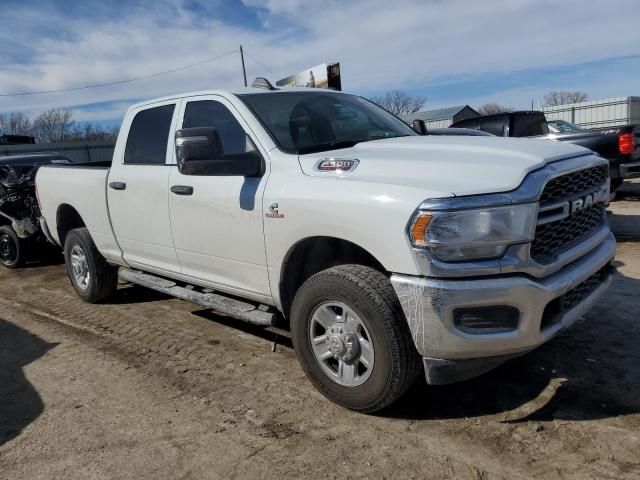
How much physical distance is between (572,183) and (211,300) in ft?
8.43

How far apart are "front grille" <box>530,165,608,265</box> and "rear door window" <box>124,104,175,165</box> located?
2.94 m

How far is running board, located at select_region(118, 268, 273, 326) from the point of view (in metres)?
3.81

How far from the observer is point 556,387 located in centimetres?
345

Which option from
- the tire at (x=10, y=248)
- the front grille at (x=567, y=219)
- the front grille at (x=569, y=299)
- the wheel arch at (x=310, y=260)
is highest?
the front grille at (x=567, y=219)

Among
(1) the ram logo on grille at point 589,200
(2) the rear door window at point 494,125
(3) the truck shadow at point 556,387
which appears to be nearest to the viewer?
(1) the ram logo on grille at point 589,200

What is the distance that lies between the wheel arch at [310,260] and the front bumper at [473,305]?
57cm

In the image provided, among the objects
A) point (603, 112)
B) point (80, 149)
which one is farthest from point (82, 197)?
point (80, 149)

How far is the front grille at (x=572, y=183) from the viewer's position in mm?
2889

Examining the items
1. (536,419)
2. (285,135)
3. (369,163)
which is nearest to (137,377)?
(285,135)

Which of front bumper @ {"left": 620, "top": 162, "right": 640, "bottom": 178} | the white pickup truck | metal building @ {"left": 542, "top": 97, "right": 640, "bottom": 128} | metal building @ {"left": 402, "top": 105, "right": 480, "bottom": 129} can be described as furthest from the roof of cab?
metal building @ {"left": 402, "top": 105, "right": 480, "bottom": 129}

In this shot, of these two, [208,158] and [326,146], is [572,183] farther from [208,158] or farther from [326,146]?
[208,158]

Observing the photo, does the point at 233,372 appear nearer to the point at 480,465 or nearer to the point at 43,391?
the point at 43,391

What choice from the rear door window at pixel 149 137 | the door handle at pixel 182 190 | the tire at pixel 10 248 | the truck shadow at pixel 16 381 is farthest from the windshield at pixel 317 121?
the tire at pixel 10 248

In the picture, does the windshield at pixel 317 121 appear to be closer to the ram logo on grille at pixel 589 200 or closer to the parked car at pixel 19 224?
the ram logo on grille at pixel 589 200
